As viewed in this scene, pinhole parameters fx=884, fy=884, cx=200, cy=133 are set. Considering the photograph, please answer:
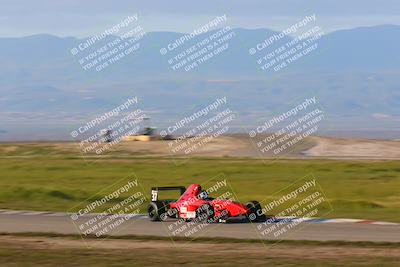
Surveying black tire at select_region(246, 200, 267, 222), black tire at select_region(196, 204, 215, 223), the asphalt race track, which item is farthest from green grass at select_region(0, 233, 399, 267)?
black tire at select_region(246, 200, 267, 222)

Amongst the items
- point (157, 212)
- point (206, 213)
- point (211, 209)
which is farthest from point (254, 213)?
point (157, 212)

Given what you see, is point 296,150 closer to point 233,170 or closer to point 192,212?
point 233,170

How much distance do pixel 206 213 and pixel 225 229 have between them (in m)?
1.79

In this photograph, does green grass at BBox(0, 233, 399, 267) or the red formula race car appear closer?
green grass at BBox(0, 233, 399, 267)

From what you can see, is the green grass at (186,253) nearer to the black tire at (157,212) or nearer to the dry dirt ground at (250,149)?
the black tire at (157,212)

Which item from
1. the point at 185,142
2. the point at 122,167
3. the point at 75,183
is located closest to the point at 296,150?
the point at 185,142

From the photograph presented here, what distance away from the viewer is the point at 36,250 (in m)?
23.8

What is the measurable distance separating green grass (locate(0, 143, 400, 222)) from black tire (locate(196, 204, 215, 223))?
626cm

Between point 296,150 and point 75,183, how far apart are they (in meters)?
46.2

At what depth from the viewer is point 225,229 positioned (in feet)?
95.7

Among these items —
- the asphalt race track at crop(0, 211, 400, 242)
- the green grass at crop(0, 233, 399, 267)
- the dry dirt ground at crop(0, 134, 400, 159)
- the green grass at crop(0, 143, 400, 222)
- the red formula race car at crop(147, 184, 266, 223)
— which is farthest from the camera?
the dry dirt ground at crop(0, 134, 400, 159)

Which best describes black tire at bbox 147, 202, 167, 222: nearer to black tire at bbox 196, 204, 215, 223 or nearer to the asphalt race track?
the asphalt race track

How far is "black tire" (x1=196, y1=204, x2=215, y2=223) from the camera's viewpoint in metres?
30.8

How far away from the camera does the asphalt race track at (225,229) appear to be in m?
27.0
